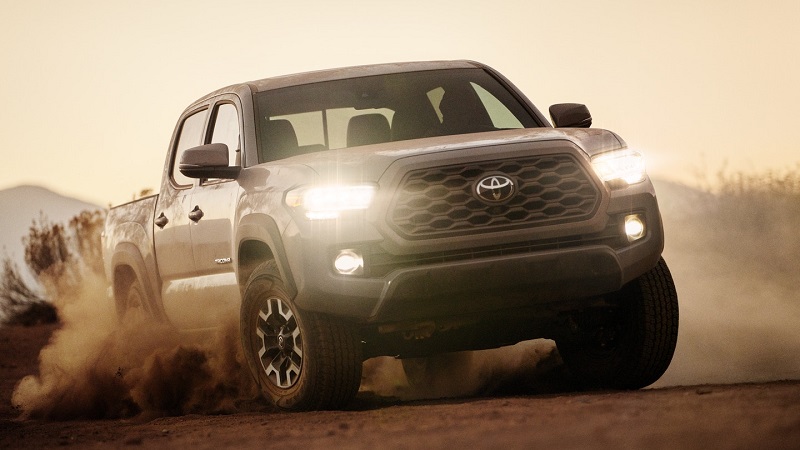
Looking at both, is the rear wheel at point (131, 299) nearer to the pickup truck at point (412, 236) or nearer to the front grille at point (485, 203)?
the pickup truck at point (412, 236)

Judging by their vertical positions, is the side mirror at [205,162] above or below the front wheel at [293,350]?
above

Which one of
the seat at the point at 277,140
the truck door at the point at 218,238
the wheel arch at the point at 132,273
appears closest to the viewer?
the seat at the point at 277,140

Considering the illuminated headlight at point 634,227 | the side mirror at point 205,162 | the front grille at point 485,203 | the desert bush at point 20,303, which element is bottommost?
the desert bush at point 20,303

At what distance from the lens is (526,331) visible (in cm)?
781

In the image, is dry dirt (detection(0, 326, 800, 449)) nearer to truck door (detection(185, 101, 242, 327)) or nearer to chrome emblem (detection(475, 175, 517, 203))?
truck door (detection(185, 101, 242, 327))

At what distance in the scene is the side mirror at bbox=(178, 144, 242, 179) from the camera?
786 cm

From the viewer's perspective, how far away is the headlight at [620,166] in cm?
736

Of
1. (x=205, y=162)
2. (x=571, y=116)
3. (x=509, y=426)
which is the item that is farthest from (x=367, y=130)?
(x=509, y=426)

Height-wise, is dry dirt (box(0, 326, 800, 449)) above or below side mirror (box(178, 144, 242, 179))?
below

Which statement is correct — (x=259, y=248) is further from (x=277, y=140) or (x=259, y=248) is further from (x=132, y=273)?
(x=132, y=273)

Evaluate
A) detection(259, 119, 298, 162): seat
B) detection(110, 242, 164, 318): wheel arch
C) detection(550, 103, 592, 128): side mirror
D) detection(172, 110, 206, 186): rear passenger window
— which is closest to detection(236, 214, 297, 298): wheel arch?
detection(259, 119, 298, 162): seat

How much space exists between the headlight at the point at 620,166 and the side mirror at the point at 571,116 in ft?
2.56

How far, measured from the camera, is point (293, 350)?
7367 mm

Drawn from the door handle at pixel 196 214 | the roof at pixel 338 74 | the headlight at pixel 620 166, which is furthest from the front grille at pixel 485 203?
the door handle at pixel 196 214
